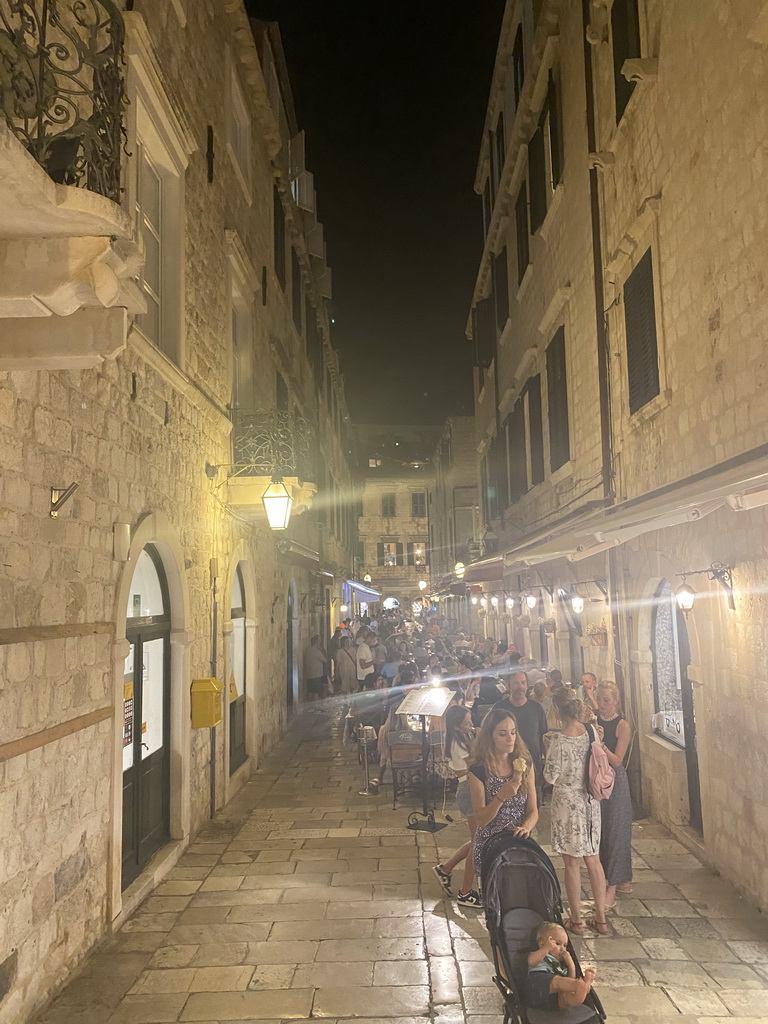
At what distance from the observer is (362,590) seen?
40.9m

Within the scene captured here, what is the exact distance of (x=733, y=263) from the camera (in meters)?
6.01

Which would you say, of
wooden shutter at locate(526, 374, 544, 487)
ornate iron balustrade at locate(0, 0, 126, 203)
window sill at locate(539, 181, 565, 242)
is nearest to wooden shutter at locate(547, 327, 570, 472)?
wooden shutter at locate(526, 374, 544, 487)

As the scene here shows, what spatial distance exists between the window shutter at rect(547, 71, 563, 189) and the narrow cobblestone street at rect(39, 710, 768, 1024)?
993 centimetres

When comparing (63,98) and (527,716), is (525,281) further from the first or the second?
(63,98)

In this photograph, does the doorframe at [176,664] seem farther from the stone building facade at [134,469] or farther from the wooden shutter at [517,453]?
the wooden shutter at [517,453]

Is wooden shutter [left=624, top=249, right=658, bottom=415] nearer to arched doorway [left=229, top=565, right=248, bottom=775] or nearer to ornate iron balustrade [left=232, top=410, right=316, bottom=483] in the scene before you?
ornate iron balustrade [left=232, top=410, right=316, bottom=483]

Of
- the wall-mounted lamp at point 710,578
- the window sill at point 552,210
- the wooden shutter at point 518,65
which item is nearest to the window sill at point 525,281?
the window sill at point 552,210

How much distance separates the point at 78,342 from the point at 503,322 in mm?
15210

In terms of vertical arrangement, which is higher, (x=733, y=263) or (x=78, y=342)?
(x=733, y=263)

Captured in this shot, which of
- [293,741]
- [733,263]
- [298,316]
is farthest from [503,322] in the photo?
[733,263]

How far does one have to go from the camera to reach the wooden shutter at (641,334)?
8.09 metres

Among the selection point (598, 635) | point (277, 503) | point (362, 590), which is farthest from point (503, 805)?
point (362, 590)

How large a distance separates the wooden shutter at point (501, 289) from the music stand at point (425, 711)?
11296 millimetres

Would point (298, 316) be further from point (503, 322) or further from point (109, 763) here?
point (109, 763)
